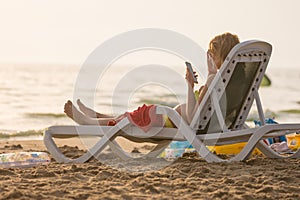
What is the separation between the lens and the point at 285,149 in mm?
7086

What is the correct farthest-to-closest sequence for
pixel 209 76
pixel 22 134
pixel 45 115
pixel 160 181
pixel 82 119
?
pixel 45 115 < pixel 22 134 < pixel 82 119 < pixel 209 76 < pixel 160 181

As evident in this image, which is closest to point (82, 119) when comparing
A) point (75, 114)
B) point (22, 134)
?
point (75, 114)

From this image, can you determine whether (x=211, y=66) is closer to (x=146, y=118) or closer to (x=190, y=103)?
(x=190, y=103)

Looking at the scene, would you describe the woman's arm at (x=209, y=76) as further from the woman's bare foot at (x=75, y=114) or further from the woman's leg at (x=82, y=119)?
the woman's bare foot at (x=75, y=114)

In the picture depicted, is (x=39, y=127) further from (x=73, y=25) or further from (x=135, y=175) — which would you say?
(x=73, y=25)

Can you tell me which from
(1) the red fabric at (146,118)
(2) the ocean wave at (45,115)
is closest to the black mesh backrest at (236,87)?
(1) the red fabric at (146,118)

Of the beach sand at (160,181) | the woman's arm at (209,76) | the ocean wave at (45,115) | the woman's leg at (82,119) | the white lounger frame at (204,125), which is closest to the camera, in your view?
the beach sand at (160,181)

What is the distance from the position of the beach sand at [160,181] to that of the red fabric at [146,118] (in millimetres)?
404

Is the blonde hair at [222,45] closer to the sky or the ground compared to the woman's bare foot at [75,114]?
closer to the sky

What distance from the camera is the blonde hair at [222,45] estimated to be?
5945mm

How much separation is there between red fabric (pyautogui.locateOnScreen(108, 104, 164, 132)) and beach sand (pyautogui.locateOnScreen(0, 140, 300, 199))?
1.33 ft

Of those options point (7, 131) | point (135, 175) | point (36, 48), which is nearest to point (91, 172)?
point (135, 175)

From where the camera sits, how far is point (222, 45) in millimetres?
5957

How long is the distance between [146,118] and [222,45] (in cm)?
100
